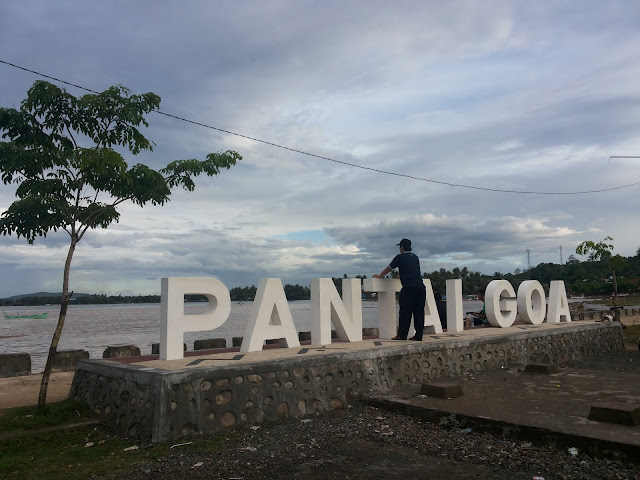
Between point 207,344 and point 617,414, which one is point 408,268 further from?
point 207,344

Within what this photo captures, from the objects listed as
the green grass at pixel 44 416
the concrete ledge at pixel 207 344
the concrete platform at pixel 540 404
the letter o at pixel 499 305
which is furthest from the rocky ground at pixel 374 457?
the letter o at pixel 499 305

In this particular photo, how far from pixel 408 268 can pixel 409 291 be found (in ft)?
1.64

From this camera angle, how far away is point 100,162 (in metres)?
8.24

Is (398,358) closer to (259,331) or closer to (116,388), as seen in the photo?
(259,331)

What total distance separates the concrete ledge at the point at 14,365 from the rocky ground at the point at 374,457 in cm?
884

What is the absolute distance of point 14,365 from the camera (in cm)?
1283

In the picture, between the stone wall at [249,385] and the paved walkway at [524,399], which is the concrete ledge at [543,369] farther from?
the stone wall at [249,385]

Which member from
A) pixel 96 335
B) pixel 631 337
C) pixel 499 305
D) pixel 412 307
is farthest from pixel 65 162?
pixel 96 335

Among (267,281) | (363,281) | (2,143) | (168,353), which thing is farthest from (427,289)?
(2,143)

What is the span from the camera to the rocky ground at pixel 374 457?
5.28 m

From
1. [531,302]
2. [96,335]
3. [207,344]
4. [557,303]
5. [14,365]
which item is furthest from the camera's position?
[96,335]

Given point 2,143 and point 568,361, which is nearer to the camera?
point 2,143

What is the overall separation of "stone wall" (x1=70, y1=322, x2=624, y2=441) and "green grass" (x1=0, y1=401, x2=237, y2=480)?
237 millimetres

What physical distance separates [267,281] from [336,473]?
449cm
